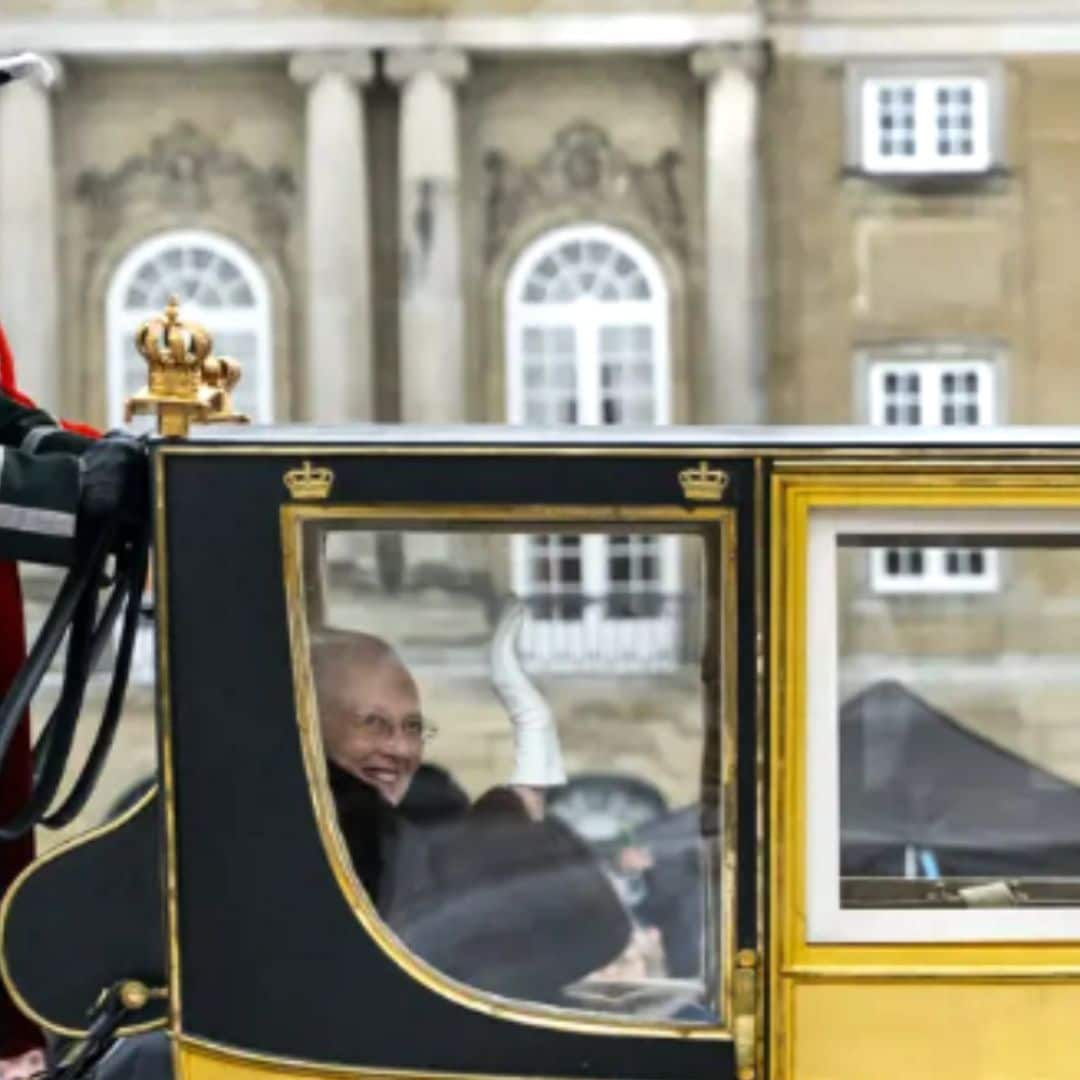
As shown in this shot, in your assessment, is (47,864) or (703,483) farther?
(47,864)

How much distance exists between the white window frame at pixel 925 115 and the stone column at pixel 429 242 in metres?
3.28

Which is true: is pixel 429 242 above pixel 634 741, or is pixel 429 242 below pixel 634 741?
above

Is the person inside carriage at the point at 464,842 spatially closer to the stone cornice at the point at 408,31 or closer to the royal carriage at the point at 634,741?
the royal carriage at the point at 634,741

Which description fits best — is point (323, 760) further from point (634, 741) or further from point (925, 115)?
point (925, 115)

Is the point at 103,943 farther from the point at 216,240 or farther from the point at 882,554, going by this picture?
the point at 216,240

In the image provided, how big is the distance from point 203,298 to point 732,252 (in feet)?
14.3

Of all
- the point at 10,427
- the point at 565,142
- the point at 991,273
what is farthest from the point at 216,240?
the point at 10,427

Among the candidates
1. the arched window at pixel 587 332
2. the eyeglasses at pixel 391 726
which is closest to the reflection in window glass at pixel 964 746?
the eyeglasses at pixel 391 726

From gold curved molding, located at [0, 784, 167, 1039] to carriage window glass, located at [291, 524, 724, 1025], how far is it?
29 centimetres

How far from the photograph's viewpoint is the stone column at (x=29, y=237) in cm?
1358

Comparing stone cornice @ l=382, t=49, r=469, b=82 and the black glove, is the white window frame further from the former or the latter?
the black glove

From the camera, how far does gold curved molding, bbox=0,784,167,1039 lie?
224cm

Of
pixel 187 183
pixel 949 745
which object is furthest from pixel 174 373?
pixel 187 183

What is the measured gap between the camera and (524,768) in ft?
7.32
